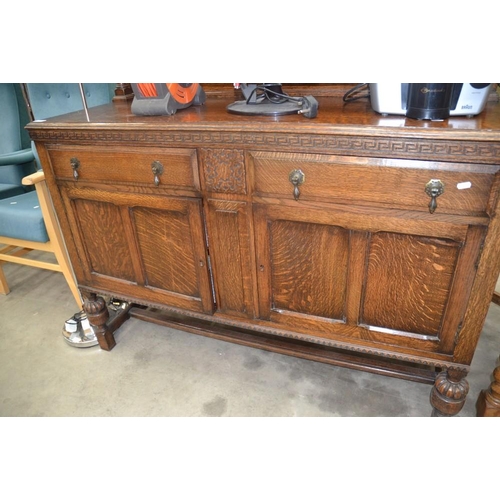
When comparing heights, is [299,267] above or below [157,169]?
below

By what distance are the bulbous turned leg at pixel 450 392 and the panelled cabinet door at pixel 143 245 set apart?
2.47ft

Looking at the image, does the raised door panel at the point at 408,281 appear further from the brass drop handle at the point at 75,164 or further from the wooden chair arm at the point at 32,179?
the wooden chair arm at the point at 32,179

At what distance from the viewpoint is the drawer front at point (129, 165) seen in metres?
1.10

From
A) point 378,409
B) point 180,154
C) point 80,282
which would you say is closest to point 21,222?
point 80,282

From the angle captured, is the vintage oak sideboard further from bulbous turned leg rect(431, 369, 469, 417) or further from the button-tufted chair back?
the button-tufted chair back

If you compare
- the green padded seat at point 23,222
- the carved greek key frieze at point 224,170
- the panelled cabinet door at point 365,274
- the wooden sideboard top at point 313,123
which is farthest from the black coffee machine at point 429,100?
the green padded seat at point 23,222

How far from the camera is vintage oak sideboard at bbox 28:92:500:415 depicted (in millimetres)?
880

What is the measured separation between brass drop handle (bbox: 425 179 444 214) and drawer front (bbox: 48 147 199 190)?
1.99ft

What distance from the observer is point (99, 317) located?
1597 mm

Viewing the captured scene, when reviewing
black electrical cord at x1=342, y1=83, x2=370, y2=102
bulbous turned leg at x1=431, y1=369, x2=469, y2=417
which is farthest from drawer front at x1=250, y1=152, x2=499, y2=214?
bulbous turned leg at x1=431, y1=369, x2=469, y2=417

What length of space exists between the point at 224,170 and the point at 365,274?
1.59 feet

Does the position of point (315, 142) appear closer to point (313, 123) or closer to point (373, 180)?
point (313, 123)

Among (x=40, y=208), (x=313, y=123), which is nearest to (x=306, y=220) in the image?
(x=313, y=123)

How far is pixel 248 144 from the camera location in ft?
3.25
